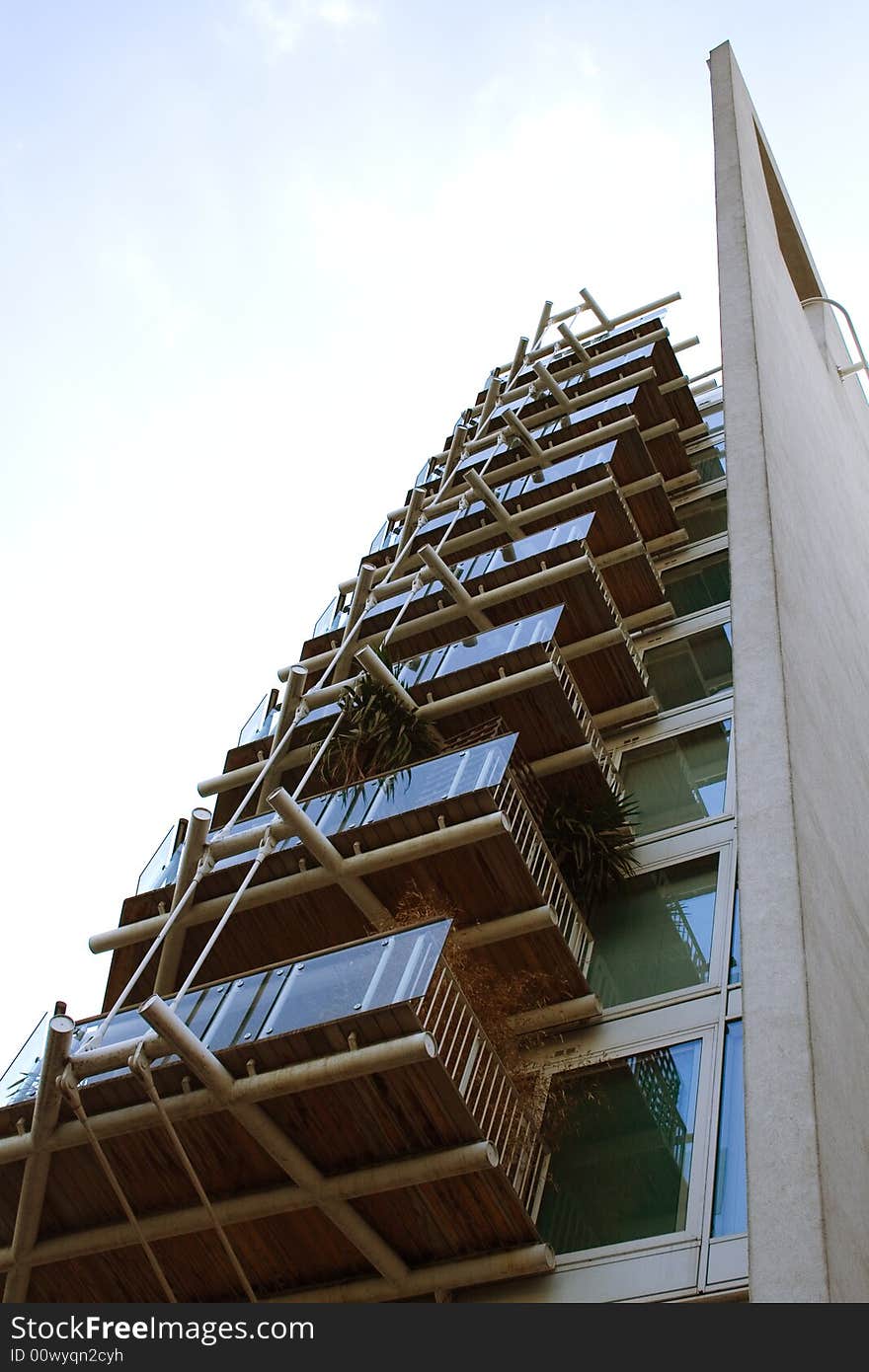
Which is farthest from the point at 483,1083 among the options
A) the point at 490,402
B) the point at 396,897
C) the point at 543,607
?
the point at 490,402

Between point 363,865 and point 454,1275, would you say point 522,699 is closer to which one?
point 363,865

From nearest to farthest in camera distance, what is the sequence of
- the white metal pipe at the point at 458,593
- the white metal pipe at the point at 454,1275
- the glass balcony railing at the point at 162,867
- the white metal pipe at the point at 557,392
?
the white metal pipe at the point at 454,1275 → the glass balcony railing at the point at 162,867 → the white metal pipe at the point at 458,593 → the white metal pipe at the point at 557,392

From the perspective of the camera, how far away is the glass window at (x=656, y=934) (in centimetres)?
1045

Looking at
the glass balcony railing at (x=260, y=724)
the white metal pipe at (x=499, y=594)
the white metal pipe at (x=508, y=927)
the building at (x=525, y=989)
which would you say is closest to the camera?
the building at (x=525, y=989)

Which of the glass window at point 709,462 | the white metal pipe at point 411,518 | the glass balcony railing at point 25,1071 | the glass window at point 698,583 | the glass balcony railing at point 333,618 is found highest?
the white metal pipe at point 411,518

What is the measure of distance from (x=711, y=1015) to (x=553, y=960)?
1.46 meters

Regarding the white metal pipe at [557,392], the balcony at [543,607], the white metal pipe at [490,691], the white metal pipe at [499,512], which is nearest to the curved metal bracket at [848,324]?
the white metal pipe at [557,392]

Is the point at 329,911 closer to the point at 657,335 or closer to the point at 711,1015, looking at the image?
the point at 711,1015

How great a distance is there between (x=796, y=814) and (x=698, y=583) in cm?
1006

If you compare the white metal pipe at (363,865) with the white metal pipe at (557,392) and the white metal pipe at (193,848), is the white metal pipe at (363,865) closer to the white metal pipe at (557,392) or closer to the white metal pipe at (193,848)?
the white metal pipe at (193,848)

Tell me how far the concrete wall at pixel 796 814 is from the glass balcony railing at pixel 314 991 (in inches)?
98.7

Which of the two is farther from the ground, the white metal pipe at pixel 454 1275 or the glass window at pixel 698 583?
the glass window at pixel 698 583

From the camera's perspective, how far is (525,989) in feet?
34.8

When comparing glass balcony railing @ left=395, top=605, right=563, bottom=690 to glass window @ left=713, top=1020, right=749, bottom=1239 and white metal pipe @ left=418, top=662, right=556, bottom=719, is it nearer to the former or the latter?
white metal pipe @ left=418, top=662, right=556, bottom=719
